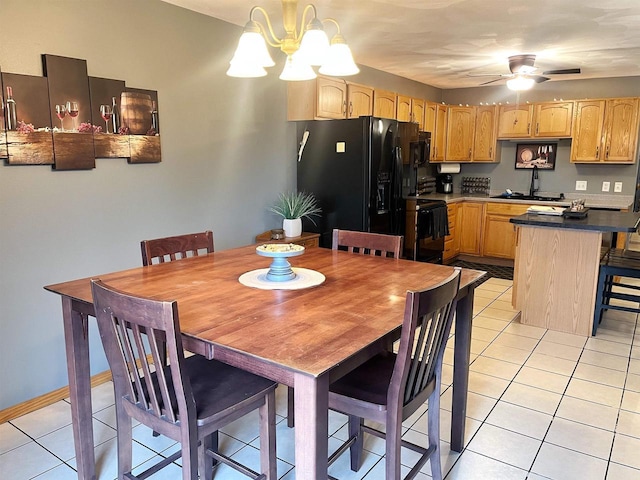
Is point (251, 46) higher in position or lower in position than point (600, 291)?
higher

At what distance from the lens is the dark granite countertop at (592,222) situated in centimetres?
329

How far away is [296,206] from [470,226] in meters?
2.98

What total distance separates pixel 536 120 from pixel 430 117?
4.17 feet

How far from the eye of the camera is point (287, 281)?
1988 mm

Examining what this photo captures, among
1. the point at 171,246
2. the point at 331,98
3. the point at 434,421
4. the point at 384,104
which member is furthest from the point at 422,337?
the point at 384,104

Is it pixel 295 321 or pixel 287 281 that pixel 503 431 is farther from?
pixel 295 321

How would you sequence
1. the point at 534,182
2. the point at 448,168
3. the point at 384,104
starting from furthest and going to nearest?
the point at 448,168 → the point at 534,182 → the point at 384,104

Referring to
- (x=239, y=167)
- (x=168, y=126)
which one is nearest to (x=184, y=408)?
(x=168, y=126)

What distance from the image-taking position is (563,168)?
19.4 feet

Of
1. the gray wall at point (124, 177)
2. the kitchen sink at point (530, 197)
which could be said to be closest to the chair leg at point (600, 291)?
the kitchen sink at point (530, 197)

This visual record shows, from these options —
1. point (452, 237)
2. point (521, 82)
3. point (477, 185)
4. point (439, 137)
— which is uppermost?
point (521, 82)

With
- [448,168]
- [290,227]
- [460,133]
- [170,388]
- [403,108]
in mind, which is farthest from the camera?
[448,168]

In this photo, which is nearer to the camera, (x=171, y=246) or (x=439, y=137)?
(x=171, y=246)

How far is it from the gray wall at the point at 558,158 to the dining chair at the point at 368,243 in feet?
14.0
